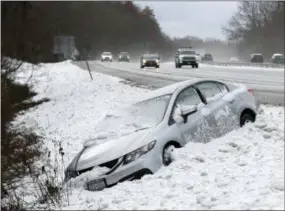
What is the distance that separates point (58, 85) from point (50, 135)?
14201mm

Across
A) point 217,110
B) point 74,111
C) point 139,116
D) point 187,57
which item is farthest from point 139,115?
point 187,57

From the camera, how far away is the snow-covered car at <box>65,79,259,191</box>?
6859 millimetres

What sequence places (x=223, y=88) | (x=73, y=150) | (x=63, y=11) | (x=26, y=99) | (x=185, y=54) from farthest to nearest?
(x=185, y=54)
(x=63, y=11)
(x=26, y=99)
(x=73, y=150)
(x=223, y=88)

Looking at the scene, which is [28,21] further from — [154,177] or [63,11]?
[154,177]

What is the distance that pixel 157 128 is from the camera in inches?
292

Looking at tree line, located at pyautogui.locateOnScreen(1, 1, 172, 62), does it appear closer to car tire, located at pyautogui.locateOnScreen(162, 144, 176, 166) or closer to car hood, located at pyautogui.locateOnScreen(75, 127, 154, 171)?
car hood, located at pyautogui.locateOnScreen(75, 127, 154, 171)

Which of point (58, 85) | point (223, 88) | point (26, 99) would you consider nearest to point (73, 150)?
point (223, 88)

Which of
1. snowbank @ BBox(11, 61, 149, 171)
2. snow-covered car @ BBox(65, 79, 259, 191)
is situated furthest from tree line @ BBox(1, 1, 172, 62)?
snow-covered car @ BBox(65, 79, 259, 191)

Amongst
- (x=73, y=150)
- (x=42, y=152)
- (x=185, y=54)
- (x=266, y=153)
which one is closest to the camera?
(x=266, y=153)

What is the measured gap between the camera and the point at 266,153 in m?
7.02

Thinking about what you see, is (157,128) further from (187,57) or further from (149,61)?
(149,61)

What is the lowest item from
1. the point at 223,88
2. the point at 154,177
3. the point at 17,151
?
the point at 17,151

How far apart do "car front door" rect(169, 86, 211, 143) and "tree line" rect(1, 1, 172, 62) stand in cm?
1476

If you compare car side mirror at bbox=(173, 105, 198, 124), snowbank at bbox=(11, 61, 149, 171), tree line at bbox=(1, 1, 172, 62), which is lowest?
snowbank at bbox=(11, 61, 149, 171)
